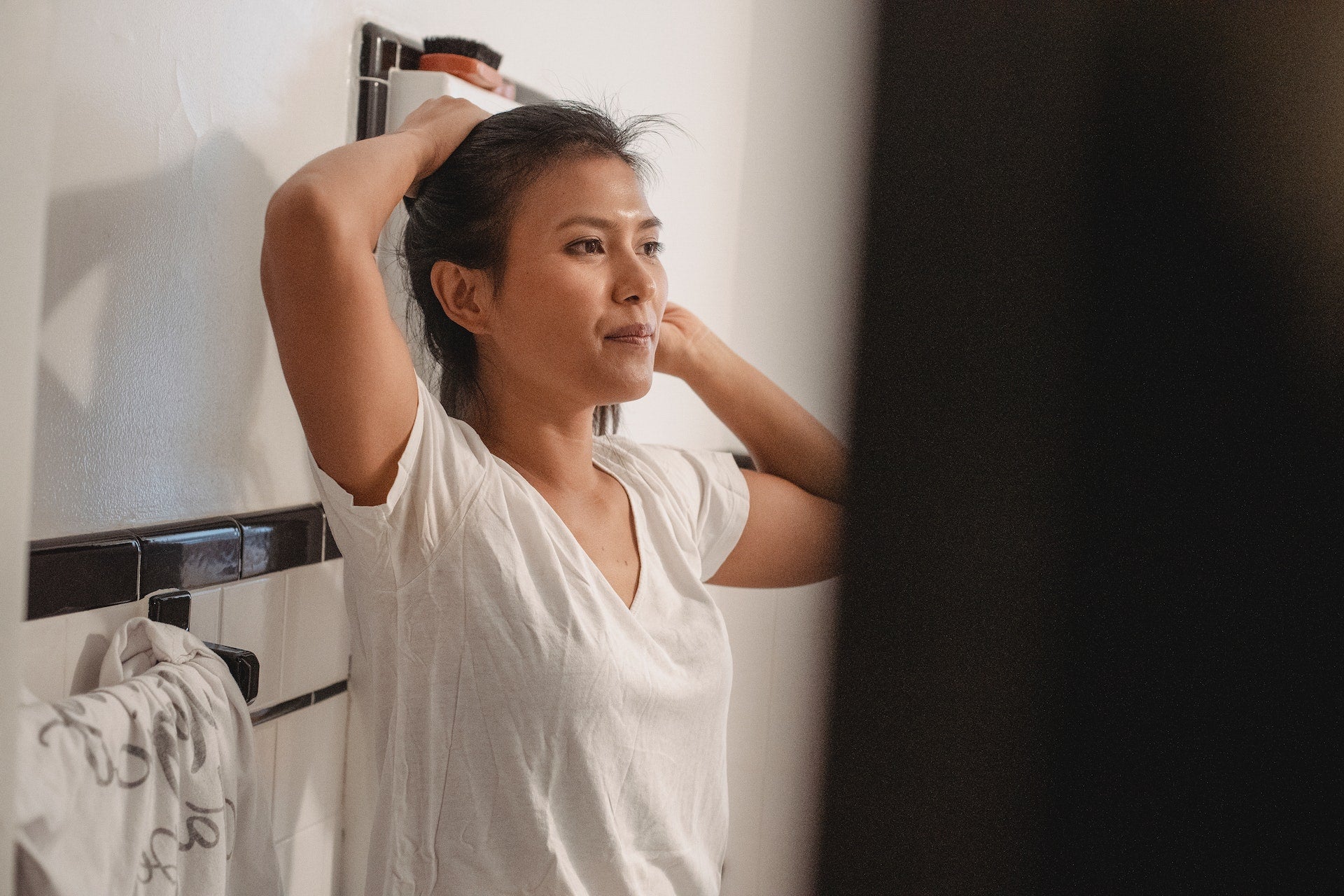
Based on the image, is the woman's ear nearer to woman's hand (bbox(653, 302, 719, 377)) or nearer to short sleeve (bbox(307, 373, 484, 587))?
short sleeve (bbox(307, 373, 484, 587))

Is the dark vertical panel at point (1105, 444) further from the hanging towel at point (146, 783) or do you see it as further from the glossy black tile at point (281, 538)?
the glossy black tile at point (281, 538)

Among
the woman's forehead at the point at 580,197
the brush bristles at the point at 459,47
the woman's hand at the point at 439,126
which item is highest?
the brush bristles at the point at 459,47

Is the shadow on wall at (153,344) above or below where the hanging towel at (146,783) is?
above

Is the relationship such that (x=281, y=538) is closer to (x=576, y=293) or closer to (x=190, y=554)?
(x=190, y=554)

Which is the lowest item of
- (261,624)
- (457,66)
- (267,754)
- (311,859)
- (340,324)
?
(311,859)

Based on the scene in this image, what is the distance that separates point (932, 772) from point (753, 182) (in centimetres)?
93

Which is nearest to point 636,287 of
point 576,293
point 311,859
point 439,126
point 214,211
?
point 576,293

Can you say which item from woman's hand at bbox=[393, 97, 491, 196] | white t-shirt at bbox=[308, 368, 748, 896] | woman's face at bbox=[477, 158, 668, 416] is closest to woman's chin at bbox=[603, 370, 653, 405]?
woman's face at bbox=[477, 158, 668, 416]

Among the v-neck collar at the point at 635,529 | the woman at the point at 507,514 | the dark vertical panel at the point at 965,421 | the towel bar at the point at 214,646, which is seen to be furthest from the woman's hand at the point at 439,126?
the dark vertical panel at the point at 965,421

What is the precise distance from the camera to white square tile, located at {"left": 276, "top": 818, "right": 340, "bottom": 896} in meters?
0.70

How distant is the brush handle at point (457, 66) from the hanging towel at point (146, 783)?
457mm

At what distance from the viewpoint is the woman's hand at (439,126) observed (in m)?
0.64

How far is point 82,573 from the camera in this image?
1.65 ft

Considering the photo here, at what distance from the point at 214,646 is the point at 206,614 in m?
0.02
